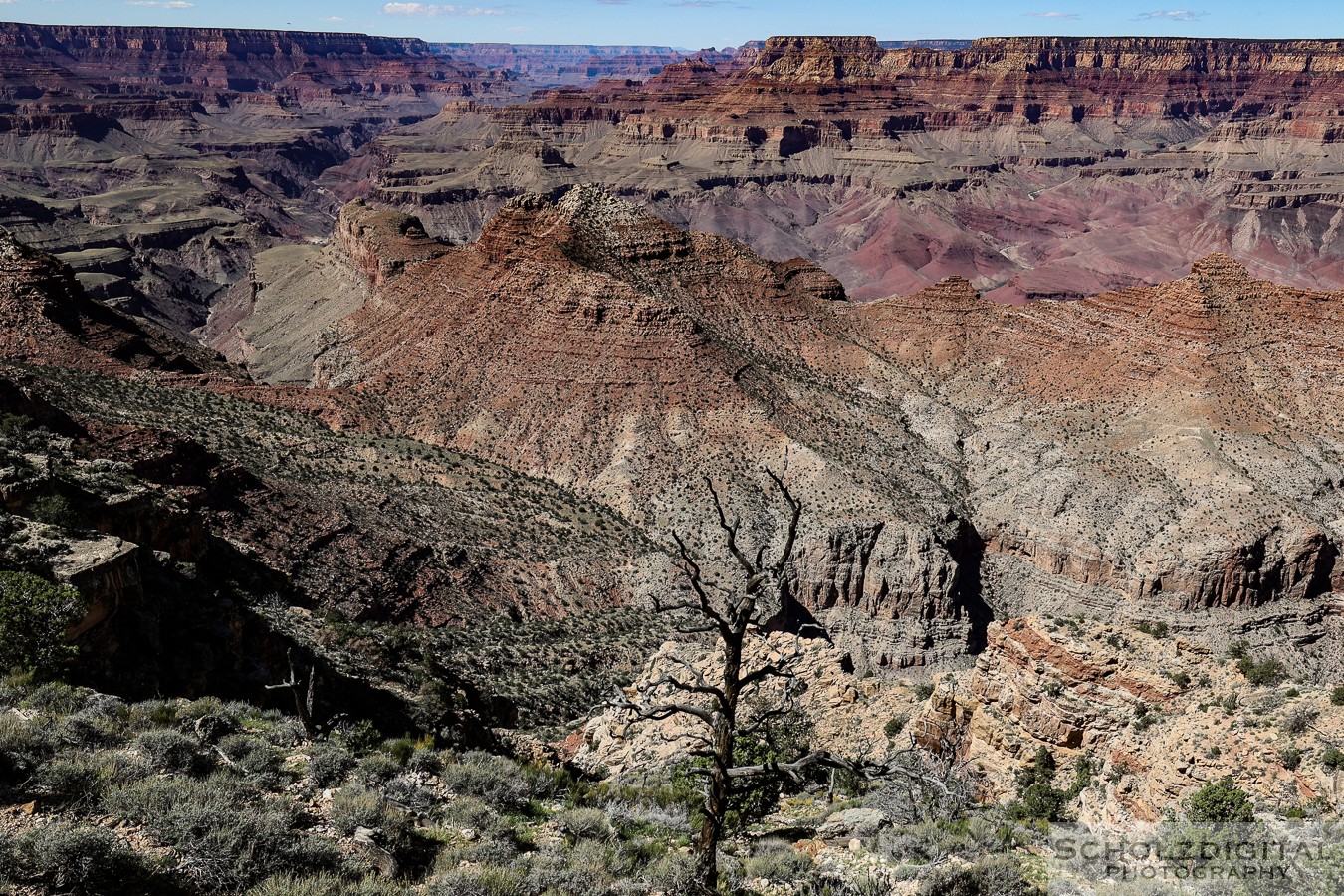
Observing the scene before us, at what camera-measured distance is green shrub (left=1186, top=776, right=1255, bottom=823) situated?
18.1m

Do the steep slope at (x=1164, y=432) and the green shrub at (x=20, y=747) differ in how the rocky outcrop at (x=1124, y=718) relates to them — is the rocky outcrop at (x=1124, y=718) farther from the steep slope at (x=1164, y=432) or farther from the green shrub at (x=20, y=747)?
the steep slope at (x=1164, y=432)

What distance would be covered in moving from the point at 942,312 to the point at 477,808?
211ft

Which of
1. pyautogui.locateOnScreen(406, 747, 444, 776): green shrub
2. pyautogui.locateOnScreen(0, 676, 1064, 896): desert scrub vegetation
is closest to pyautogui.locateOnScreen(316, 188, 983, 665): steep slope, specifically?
pyautogui.locateOnScreen(0, 676, 1064, 896): desert scrub vegetation

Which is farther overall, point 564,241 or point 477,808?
point 564,241

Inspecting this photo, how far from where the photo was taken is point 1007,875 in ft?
46.1

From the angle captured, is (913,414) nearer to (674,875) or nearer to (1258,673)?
(1258,673)

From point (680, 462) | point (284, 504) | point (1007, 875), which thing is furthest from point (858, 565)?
point (1007, 875)

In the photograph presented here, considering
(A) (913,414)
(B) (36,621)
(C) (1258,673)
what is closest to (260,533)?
(B) (36,621)

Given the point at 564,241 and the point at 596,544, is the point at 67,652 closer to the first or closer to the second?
the point at 596,544

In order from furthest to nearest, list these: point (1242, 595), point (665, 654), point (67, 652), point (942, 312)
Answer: point (942, 312) < point (1242, 595) < point (665, 654) < point (67, 652)

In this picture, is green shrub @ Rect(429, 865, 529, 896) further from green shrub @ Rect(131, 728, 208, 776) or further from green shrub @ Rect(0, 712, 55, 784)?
green shrub @ Rect(0, 712, 55, 784)

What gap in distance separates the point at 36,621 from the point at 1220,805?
24.1 metres

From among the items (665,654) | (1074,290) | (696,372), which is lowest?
(665,654)

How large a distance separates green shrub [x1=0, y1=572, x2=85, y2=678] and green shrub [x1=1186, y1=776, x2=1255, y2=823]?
2298 centimetres
